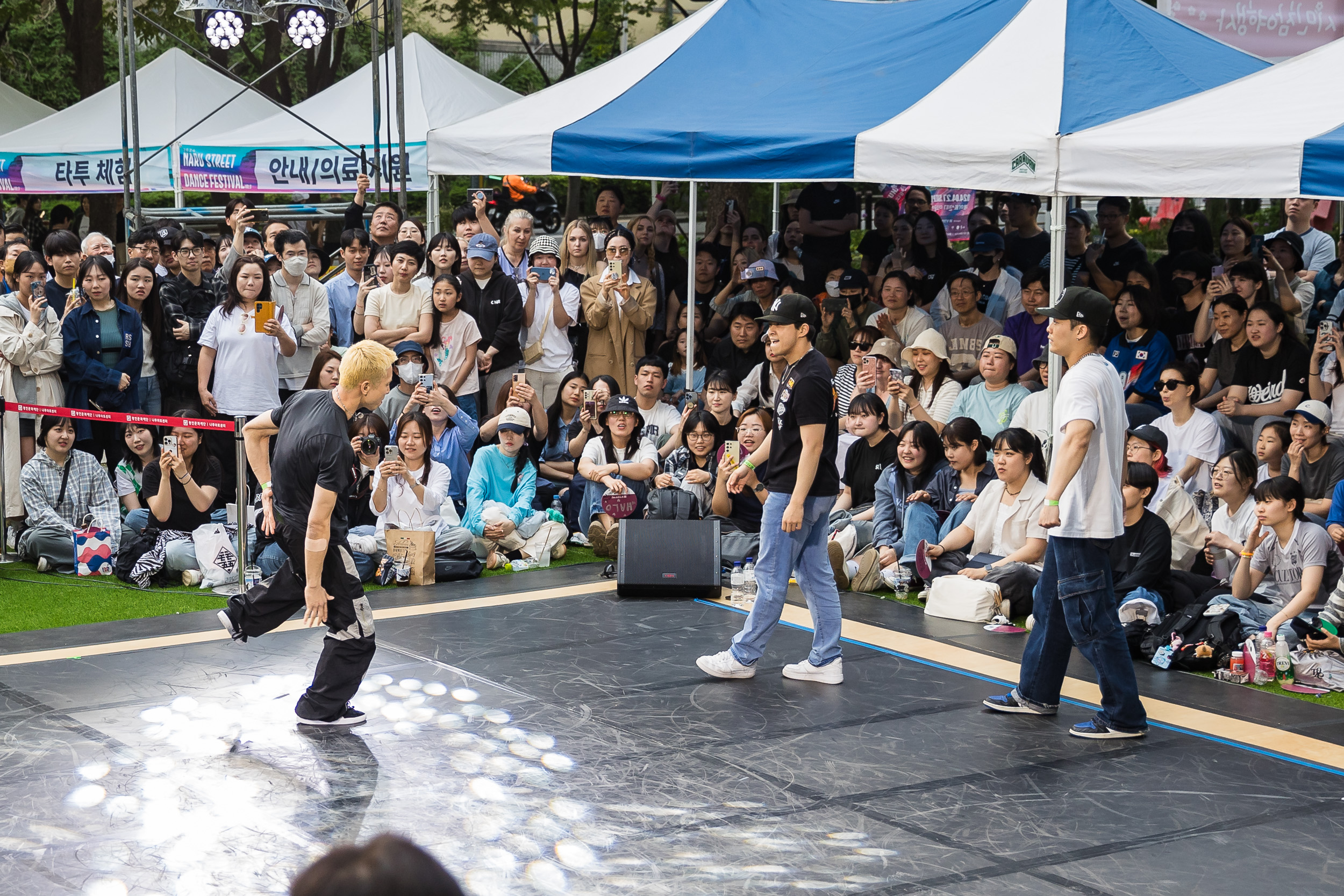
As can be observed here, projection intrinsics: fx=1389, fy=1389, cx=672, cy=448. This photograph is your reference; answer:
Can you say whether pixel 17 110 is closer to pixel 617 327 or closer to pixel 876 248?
pixel 617 327

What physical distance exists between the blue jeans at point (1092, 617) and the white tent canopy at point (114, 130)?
13569 millimetres

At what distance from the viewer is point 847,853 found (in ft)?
15.4

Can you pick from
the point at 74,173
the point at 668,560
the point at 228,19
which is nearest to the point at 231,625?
the point at 668,560

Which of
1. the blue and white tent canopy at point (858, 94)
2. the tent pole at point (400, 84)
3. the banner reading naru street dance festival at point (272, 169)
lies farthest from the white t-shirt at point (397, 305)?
the banner reading naru street dance festival at point (272, 169)

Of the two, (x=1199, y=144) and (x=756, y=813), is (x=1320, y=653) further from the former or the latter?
(x=756, y=813)

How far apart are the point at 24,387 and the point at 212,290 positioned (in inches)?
60.7

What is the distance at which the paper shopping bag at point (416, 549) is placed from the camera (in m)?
8.72

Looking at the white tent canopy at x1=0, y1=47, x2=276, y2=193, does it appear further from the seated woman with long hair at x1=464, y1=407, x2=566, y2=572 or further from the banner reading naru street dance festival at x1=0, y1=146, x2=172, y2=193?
the seated woman with long hair at x1=464, y1=407, x2=566, y2=572

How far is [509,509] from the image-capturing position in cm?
938

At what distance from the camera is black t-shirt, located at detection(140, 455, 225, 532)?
8.76m

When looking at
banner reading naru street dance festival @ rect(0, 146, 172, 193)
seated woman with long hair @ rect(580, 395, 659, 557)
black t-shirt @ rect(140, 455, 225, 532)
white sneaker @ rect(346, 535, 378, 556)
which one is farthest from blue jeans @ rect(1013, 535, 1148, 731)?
banner reading naru street dance festival @ rect(0, 146, 172, 193)

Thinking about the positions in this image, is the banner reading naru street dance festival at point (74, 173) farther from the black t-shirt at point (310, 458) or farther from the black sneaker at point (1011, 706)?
the black sneaker at point (1011, 706)

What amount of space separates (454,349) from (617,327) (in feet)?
5.17

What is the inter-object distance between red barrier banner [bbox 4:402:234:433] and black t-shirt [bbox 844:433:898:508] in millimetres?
4016
